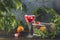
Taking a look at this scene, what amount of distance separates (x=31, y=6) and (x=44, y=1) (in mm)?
140

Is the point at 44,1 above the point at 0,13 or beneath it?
above

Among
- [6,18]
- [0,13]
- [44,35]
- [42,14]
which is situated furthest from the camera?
[42,14]

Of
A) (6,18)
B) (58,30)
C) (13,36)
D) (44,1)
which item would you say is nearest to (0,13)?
(6,18)

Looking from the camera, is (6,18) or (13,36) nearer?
(6,18)

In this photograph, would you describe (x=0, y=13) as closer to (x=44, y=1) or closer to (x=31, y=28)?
(x=31, y=28)

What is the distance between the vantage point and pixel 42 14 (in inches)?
57.9

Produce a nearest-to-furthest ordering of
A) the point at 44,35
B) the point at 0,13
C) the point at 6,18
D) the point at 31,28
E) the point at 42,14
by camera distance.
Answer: the point at 0,13
the point at 6,18
the point at 44,35
the point at 31,28
the point at 42,14

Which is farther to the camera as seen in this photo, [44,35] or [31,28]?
[31,28]

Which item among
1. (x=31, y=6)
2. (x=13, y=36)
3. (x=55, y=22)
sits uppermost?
(x=31, y=6)

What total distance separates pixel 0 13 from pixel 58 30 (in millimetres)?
613

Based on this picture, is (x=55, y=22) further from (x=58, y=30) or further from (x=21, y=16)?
(x=21, y=16)

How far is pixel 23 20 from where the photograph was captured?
1472 millimetres

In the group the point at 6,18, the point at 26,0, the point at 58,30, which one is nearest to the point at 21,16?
the point at 26,0

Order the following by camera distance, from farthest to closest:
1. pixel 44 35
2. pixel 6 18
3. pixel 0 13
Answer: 1. pixel 44 35
2. pixel 6 18
3. pixel 0 13
